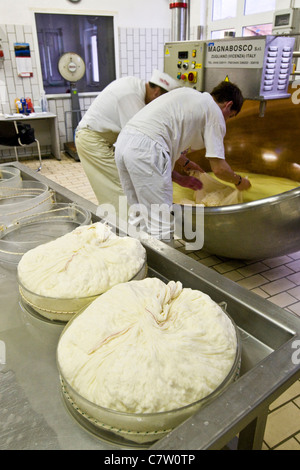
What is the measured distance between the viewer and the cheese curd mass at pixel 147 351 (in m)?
0.55

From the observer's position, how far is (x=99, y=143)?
298cm

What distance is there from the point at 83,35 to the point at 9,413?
6.35 m

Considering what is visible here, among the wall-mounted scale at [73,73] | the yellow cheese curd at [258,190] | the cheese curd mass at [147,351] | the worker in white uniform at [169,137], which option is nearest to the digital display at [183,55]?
the worker in white uniform at [169,137]

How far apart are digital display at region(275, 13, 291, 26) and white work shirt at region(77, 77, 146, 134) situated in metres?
1.22

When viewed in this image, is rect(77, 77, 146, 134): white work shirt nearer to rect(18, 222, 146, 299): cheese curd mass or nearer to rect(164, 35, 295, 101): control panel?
rect(164, 35, 295, 101): control panel

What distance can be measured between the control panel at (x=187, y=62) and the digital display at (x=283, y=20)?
2.73 feet

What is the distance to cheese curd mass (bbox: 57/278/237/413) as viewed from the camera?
21.6 inches

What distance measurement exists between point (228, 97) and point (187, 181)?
69 cm

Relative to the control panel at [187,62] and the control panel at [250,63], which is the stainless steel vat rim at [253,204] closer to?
the control panel at [250,63]

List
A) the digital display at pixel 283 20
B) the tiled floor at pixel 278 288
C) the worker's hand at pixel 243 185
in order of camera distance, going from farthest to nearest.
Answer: the digital display at pixel 283 20
the worker's hand at pixel 243 185
the tiled floor at pixel 278 288

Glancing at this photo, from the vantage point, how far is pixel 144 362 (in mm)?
566

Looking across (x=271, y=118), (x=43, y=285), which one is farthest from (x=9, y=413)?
(x=271, y=118)

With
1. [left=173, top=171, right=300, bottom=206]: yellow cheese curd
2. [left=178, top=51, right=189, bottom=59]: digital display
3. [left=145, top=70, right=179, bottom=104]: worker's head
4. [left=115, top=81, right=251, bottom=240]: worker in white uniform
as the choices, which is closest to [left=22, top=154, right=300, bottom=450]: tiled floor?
[left=173, top=171, right=300, bottom=206]: yellow cheese curd

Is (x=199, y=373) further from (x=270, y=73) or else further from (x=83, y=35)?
(x=83, y=35)
